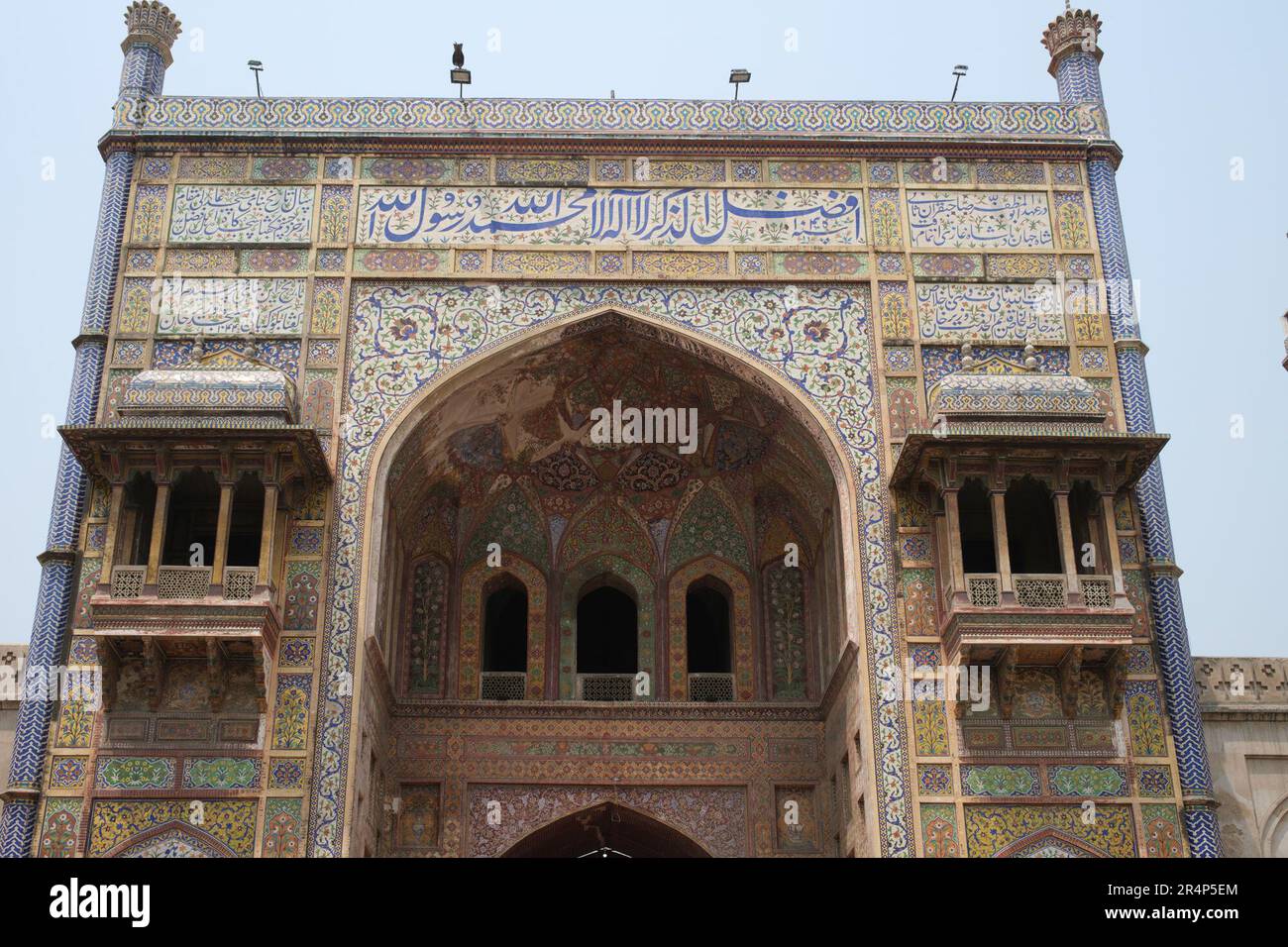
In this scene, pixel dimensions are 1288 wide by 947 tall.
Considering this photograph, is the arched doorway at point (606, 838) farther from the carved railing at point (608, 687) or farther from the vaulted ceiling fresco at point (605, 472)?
the vaulted ceiling fresco at point (605, 472)

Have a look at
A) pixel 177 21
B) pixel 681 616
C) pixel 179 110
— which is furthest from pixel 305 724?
pixel 177 21

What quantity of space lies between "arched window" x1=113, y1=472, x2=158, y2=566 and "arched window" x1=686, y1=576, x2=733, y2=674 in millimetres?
6188

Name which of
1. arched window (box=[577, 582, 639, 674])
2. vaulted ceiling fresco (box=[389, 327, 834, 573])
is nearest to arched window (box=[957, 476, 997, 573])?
vaulted ceiling fresco (box=[389, 327, 834, 573])

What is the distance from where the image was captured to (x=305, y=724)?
48.6ft

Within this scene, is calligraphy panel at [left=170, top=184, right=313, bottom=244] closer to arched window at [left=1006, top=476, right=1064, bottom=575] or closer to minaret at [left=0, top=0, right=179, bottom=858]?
minaret at [left=0, top=0, right=179, bottom=858]

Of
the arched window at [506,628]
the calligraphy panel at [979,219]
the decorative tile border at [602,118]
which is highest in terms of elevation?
the decorative tile border at [602,118]

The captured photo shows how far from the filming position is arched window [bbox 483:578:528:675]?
19.0 metres

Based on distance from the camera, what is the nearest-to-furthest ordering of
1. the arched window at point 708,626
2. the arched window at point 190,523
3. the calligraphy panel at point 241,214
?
the arched window at point 190,523
the calligraphy panel at point 241,214
the arched window at point 708,626

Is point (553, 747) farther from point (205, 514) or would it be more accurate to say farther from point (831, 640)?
point (205, 514)

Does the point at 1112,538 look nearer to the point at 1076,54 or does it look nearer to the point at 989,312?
the point at 989,312

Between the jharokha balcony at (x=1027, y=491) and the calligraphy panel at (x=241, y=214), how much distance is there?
268 inches

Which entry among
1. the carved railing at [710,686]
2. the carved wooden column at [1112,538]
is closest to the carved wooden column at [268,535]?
the carved railing at [710,686]

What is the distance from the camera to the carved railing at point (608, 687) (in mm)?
18234
